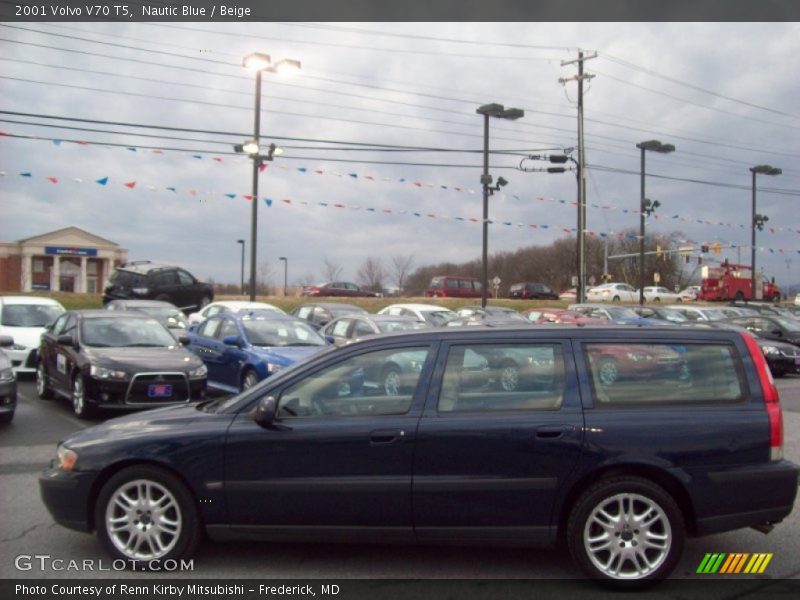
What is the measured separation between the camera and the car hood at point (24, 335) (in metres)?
14.1

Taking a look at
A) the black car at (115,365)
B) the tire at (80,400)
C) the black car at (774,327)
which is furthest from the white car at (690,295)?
the tire at (80,400)

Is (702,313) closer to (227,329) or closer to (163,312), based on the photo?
(163,312)

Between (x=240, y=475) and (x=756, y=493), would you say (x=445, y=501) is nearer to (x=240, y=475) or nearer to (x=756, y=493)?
(x=240, y=475)

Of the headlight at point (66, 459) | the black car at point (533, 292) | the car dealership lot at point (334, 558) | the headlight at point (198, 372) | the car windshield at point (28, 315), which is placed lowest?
the car dealership lot at point (334, 558)

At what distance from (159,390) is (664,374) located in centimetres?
719

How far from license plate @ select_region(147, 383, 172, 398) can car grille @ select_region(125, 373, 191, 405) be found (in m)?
0.01

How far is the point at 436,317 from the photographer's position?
22.5m

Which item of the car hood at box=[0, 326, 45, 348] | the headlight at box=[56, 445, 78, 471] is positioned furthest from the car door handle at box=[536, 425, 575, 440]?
the car hood at box=[0, 326, 45, 348]

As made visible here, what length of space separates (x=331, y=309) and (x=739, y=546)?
56.9ft

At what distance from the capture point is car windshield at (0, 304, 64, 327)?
14859 millimetres

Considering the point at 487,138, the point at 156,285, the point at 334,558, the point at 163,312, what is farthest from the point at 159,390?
the point at 487,138

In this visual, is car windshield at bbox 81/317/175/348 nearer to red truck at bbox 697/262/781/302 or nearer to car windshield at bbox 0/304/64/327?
car windshield at bbox 0/304/64/327

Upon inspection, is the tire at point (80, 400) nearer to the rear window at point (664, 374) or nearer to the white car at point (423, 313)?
the rear window at point (664, 374)

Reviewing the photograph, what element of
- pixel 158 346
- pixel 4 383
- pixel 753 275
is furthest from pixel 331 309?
pixel 753 275
